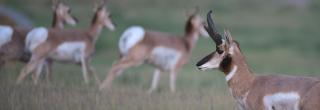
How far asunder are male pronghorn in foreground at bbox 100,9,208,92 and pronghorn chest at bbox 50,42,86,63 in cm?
69

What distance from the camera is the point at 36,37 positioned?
14.5 meters

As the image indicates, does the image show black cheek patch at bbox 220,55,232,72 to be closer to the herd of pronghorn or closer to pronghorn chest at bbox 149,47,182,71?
the herd of pronghorn

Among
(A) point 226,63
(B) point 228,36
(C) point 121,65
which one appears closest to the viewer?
(B) point 228,36

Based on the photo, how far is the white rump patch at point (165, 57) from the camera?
15953mm

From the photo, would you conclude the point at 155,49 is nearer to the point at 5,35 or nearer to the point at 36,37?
the point at 36,37

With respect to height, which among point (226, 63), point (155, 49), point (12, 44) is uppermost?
point (226, 63)

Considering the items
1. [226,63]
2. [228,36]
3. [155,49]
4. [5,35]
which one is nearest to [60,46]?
[5,35]

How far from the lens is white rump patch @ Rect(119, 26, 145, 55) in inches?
599

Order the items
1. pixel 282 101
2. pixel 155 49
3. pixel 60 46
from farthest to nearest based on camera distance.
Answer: pixel 155 49
pixel 60 46
pixel 282 101

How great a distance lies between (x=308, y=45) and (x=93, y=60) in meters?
7.96

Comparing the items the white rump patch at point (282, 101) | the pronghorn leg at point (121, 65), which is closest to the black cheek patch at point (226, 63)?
the white rump patch at point (282, 101)

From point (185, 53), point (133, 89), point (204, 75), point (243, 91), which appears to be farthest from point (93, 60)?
point (243, 91)

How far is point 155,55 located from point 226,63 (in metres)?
5.58

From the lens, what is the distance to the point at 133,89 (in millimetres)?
13945
